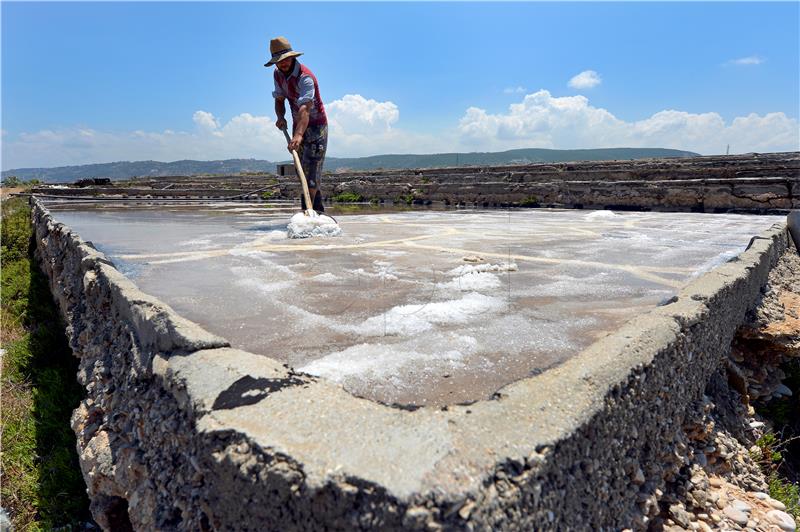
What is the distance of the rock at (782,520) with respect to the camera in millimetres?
2180

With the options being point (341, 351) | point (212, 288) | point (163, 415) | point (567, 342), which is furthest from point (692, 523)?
point (212, 288)

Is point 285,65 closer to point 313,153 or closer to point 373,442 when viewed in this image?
point 313,153

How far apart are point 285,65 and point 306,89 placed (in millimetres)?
345

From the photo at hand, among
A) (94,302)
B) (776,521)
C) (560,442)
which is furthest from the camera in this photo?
(94,302)

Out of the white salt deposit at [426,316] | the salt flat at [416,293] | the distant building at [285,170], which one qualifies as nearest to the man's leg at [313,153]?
the salt flat at [416,293]

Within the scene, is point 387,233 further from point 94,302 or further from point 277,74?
point 94,302

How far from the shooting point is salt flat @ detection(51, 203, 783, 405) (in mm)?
1810

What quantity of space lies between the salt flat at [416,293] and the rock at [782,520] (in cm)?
103

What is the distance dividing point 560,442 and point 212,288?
2291 millimetres

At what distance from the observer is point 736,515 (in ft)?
7.00

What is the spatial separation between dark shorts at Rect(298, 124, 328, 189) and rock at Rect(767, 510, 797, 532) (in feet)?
18.3

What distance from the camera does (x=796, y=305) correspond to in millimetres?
4219

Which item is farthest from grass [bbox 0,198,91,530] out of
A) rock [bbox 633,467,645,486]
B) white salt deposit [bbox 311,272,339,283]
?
rock [bbox 633,467,645,486]

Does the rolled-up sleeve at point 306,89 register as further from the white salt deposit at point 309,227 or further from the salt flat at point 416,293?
the salt flat at point 416,293
